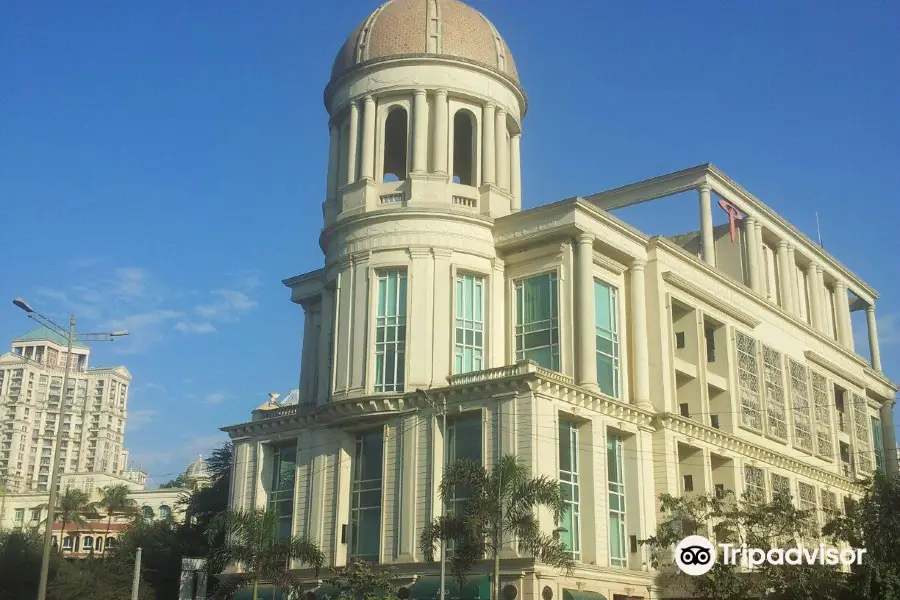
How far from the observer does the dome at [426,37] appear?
173 feet

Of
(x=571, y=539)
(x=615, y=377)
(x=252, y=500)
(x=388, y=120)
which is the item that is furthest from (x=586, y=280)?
(x=252, y=500)

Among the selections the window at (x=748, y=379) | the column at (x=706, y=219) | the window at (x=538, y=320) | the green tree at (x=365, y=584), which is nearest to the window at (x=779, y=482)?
the window at (x=748, y=379)

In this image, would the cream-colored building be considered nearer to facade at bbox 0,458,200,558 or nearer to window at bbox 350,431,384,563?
window at bbox 350,431,384,563

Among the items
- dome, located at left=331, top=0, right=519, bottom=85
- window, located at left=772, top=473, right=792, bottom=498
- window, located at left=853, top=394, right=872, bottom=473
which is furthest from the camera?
window, located at left=853, top=394, right=872, bottom=473

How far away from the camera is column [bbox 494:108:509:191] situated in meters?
52.2

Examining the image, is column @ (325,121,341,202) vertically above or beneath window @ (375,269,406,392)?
above

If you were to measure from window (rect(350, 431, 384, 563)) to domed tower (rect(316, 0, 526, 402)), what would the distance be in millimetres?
2664

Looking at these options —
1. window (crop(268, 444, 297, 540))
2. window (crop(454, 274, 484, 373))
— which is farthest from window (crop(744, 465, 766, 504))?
window (crop(268, 444, 297, 540))

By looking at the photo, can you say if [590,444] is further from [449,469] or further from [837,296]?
[837,296]

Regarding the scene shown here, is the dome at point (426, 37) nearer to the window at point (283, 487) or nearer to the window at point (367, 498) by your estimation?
the window at point (367, 498)

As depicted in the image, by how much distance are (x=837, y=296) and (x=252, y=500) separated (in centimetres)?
4638

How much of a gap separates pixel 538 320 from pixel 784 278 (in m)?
25.3

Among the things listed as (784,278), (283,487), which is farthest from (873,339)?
(283,487)

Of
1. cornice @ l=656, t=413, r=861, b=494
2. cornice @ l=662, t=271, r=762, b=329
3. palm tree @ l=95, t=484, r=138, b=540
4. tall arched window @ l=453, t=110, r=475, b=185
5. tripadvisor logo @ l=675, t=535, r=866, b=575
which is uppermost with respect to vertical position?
tall arched window @ l=453, t=110, r=475, b=185
